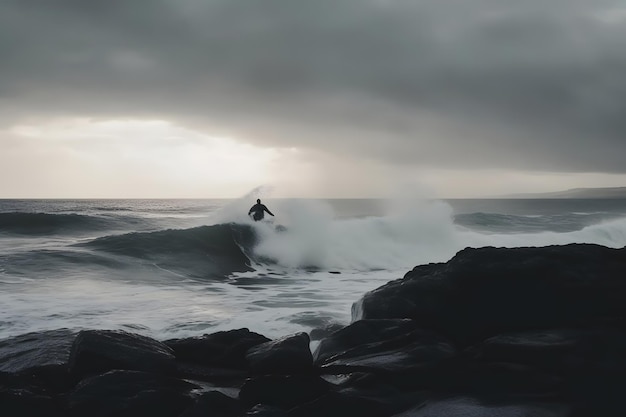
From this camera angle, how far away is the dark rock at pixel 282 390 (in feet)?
15.7

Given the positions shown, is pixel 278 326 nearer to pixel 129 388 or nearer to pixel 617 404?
pixel 129 388

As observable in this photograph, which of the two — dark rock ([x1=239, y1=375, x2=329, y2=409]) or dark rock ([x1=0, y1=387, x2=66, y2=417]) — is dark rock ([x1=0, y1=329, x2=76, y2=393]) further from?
dark rock ([x1=239, y1=375, x2=329, y2=409])

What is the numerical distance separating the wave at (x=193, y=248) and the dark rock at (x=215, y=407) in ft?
37.7

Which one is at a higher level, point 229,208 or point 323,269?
point 229,208

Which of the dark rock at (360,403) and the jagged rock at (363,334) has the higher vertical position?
the jagged rock at (363,334)

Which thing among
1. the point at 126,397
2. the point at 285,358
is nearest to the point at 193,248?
the point at 285,358

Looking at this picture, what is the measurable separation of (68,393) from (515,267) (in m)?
5.19

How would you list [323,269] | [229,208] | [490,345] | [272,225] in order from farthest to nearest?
[229,208], [272,225], [323,269], [490,345]

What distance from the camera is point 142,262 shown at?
55.8ft

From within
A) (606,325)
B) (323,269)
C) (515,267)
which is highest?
(515,267)

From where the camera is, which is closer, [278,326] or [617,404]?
[617,404]

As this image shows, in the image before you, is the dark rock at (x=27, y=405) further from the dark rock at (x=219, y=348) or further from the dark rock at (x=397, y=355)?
the dark rock at (x=397, y=355)

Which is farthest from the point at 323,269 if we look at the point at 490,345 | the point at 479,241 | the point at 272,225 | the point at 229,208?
the point at 490,345

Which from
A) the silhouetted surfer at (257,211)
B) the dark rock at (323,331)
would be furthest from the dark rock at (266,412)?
the silhouetted surfer at (257,211)
